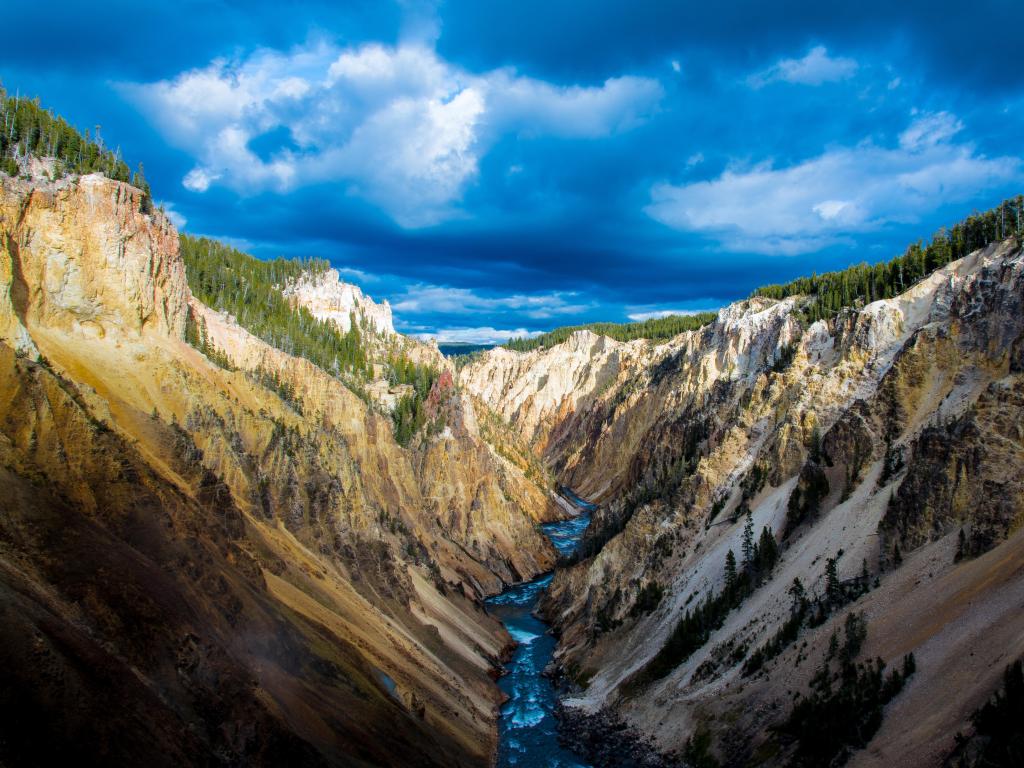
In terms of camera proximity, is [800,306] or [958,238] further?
[800,306]

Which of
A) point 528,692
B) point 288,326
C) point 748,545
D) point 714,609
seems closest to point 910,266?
A: point 748,545

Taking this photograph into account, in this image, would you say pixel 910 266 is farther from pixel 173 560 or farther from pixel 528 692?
pixel 173 560

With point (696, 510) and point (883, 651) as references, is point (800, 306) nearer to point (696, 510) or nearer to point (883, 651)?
point (696, 510)

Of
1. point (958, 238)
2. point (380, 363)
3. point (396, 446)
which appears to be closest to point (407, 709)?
point (396, 446)

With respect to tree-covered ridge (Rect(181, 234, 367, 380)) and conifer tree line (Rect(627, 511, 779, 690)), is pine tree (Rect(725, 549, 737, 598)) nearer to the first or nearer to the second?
conifer tree line (Rect(627, 511, 779, 690))

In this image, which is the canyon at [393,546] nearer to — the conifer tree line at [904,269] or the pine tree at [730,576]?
the pine tree at [730,576]

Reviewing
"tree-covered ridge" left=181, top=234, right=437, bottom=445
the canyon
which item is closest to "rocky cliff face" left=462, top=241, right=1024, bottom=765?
the canyon

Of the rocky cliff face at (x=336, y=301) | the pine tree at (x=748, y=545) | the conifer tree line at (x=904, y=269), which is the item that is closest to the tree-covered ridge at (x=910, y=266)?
the conifer tree line at (x=904, y=269)
